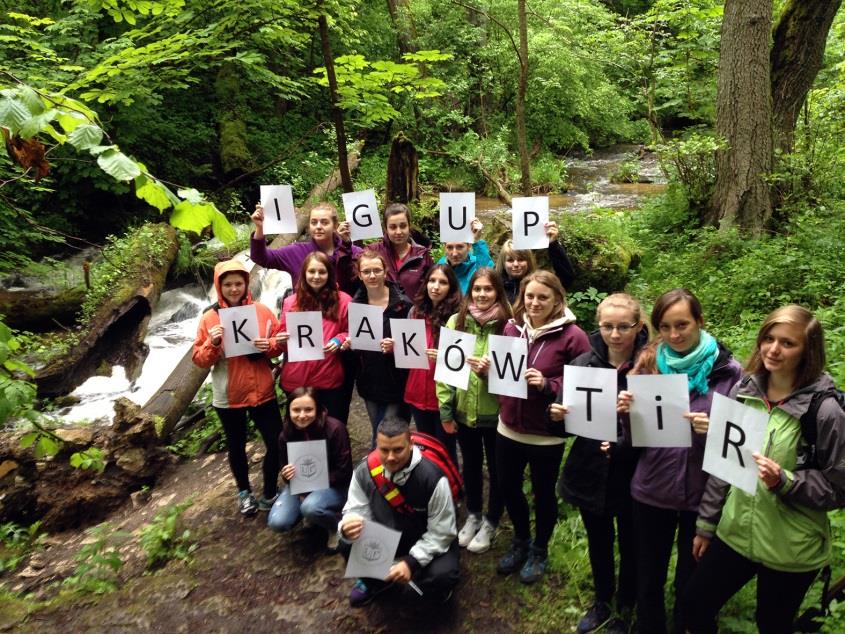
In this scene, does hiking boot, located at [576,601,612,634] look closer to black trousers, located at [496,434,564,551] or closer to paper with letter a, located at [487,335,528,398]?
black trousers, located at [496,434,564,551]

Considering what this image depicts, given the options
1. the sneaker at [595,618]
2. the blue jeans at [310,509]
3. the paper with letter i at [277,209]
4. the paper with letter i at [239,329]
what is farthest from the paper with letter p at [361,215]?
the sneaker at [595,618]

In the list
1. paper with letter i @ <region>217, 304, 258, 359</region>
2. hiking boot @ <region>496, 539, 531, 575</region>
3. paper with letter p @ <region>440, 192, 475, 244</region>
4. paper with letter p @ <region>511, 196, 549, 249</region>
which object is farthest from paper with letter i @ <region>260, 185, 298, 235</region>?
hiking boot @ <region>496, 539, 531, 575</region>

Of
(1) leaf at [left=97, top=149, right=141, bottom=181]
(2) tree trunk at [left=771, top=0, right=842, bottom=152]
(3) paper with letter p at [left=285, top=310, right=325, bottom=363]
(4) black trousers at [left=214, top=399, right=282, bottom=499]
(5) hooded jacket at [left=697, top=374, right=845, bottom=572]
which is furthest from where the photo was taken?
(2) tree trunk at [left=771, top=0, right=842, bottom=152]

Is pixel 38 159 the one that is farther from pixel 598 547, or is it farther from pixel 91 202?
pixel 91 202

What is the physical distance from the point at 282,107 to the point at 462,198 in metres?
14.9

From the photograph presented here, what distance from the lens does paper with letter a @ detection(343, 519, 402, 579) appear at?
10.7 feet

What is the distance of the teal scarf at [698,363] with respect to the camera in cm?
263

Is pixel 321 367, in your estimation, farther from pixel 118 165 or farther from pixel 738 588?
pixel 738 588

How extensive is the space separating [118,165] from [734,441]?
260cm

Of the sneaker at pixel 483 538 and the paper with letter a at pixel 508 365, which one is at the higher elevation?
the paper with letter a at pixel 508 365

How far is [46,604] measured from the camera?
13.3 ft

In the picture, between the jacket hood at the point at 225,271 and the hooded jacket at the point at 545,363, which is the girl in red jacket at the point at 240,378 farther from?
the hooded jacket at the point at 545,363

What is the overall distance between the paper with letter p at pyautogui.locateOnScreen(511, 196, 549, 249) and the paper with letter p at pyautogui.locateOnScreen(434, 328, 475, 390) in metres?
0.98

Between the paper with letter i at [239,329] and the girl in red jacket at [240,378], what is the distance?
0.16 feet
